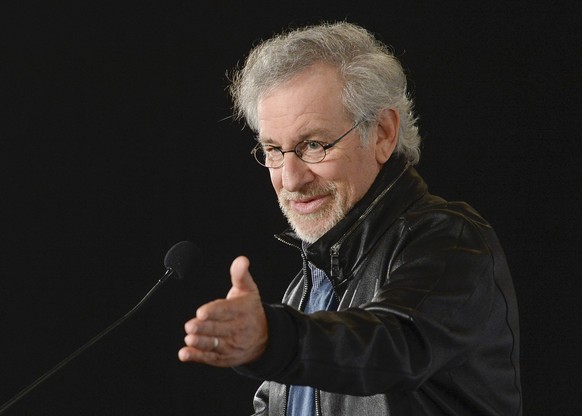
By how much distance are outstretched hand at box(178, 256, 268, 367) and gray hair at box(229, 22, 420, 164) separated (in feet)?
2.66

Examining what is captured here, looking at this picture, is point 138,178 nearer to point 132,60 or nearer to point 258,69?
point 132,60

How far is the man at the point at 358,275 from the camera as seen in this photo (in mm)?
1401

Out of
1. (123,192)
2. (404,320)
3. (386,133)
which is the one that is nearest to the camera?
(404,320)

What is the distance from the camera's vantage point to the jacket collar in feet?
6.49

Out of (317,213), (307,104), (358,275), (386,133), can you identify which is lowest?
(358,275)

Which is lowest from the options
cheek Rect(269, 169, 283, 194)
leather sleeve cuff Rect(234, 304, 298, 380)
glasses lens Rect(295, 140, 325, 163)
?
leather sleeve cuff Rect(234, 304, 298, 380)

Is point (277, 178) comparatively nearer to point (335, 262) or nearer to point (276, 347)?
point (335, 262)

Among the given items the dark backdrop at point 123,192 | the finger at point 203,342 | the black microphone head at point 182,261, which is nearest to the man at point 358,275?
the finger at point 203,342

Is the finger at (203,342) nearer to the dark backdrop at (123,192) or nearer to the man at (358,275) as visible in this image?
the man at (358,275)

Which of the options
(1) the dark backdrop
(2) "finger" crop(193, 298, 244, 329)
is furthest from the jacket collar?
(1) the dark backdrop

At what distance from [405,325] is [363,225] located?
1.54 ft

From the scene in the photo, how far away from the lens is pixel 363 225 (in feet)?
6.57

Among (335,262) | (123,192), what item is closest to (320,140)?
(335,262)

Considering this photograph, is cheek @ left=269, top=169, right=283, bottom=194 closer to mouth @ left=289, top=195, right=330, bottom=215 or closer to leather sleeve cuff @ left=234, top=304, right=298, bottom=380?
mouth @ left=289, top=195, right=330, bottom=215
